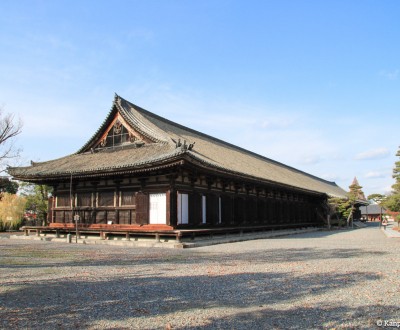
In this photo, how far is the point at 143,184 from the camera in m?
20.5

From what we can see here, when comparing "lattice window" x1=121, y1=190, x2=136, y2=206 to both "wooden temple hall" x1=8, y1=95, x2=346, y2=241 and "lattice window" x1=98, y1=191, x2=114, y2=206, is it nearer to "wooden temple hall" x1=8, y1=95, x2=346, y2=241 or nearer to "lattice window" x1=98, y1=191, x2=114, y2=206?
"wooden temple hall" x1=8, y1=95, x2=346, y2=241

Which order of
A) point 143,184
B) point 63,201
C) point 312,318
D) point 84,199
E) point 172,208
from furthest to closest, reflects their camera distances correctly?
point 63,201
point 84,199
point 143,184
point 172,208
point 312,318

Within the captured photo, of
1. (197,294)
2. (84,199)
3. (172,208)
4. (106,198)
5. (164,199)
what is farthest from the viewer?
(84,199)

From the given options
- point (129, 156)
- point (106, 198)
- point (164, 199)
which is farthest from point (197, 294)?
point (106, 198)

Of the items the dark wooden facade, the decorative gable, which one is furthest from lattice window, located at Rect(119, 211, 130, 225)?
the decorative gable

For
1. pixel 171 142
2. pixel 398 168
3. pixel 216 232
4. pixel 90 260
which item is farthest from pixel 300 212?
pixel 90 260

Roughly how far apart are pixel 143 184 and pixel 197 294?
541 inches

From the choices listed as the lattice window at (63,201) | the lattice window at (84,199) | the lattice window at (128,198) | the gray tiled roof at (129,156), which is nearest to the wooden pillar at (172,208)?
the gray tiled roof at (129,156)

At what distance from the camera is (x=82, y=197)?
23297 mm

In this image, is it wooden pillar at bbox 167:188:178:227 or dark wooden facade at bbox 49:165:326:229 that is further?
dark wooden facade at bbox 49:165:326:229

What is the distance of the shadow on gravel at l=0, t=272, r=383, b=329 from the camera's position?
5.55 m

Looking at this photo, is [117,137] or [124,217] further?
[117,137]

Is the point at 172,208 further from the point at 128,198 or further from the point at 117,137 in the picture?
the point at 117,137

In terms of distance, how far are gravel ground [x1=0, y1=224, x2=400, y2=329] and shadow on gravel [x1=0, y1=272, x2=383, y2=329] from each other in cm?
2
